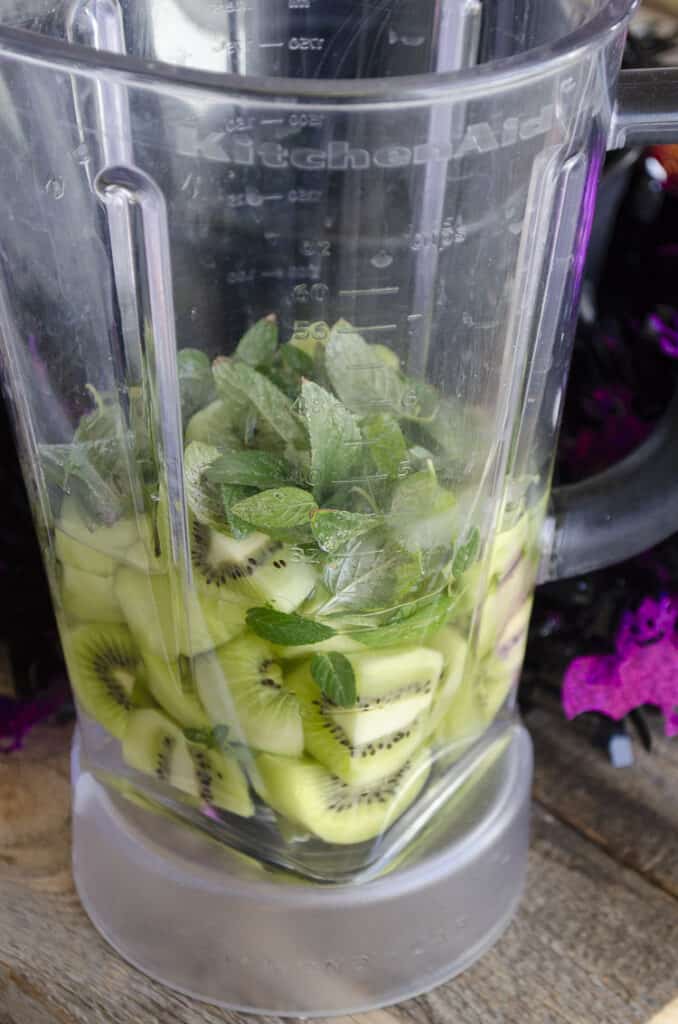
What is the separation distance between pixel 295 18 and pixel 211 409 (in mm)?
179

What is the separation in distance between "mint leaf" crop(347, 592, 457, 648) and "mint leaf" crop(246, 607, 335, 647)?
1cm

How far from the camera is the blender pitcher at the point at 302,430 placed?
15.6 inches

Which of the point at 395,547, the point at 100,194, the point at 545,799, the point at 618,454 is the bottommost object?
the point at 545,799

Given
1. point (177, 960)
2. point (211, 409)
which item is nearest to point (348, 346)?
point (211, 409)

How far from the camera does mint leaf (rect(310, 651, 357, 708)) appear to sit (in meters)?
0.45

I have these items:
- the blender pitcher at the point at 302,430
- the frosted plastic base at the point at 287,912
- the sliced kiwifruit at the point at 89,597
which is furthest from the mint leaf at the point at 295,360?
the frosted plastic base at the point at 287,912

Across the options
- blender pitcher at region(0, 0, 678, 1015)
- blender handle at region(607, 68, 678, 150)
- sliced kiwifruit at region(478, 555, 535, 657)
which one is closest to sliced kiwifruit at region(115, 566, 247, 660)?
blender pitcher at region(0, 0, 678, 1015)

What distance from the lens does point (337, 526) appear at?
0.43 metres

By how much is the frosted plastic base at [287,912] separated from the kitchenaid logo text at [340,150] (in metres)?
0.28

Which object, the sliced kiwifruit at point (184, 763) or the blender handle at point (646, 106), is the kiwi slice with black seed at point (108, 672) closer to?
the sliced kiwifruit at point (184, 763)

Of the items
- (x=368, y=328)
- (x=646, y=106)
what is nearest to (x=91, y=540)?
(x=368, y=328)

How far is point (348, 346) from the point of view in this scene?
45 centimetres

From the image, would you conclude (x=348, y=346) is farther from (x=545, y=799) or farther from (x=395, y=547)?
(x=545, y=799)

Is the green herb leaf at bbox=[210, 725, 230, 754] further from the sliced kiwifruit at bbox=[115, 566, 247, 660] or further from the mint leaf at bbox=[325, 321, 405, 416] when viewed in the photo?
the mint leaf at bbox=[325, 321, 405, 416]
